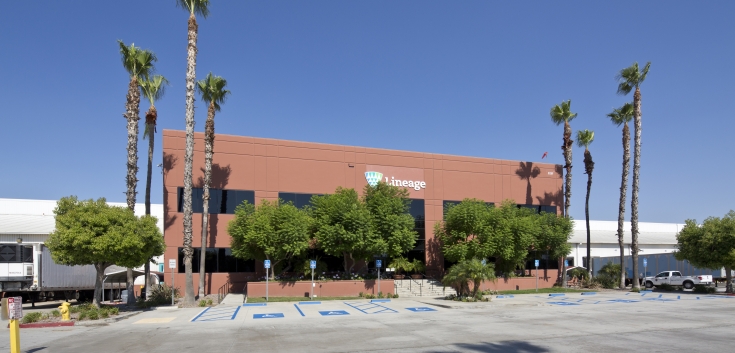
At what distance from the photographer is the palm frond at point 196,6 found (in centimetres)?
3181

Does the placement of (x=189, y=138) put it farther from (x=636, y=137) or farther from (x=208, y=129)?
(x=636, y=137)

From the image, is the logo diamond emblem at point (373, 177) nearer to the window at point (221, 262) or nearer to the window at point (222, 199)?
the window at point (222, 199)

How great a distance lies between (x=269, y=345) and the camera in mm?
14781

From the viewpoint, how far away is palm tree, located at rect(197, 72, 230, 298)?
109 feet

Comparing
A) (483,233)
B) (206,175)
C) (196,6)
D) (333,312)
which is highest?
(196,6)

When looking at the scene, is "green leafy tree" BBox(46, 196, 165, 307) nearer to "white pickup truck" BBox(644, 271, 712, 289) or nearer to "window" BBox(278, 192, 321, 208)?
"window" BBox(278, 192, 321, 208)

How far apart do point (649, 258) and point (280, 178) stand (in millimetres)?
36157

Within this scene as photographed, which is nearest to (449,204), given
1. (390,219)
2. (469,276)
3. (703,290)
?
(390,219)

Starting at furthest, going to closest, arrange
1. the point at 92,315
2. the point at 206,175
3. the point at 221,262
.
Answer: the point at 221,262 → the point at 206,175 → the point at 92,315

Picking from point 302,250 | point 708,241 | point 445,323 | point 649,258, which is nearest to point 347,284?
point 302,250

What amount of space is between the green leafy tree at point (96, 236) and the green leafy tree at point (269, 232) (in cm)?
789

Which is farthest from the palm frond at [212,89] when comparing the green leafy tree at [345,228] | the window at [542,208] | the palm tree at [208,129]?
the window at [542,208]

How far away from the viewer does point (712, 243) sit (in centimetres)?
3612

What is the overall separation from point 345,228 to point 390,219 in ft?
10.9
